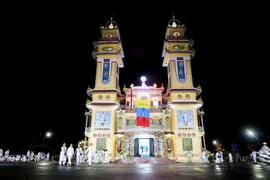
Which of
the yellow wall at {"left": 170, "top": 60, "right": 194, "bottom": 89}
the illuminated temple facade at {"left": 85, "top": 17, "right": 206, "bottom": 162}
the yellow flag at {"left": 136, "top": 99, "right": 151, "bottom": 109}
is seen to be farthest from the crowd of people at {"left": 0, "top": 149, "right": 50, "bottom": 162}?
the yellow wall at {"left": 170, "top": 60, "right": 194, "bottom": 89}

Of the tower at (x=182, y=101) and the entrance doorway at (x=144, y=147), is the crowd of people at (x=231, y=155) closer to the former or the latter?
the tower at (x=182, y=101)

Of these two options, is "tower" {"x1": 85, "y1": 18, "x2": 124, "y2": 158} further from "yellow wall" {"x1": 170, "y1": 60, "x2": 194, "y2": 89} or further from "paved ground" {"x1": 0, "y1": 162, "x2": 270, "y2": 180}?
"paved ground" {"x1": 0, "y1": 162, "x2": 270, "y2": 180}

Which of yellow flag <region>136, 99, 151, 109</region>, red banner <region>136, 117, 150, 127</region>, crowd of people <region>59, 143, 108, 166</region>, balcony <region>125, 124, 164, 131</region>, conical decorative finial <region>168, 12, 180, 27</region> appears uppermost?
conical decorative finial <region>168, 12, 180, 27</region>

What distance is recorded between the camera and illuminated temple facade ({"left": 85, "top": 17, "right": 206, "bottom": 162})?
30.5m

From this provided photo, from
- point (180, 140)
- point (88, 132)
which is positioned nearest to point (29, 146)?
point (88, 132)

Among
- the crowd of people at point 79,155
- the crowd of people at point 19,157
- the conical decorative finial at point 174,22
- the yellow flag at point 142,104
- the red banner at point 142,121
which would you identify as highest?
the conical decorative finial at point 174,22

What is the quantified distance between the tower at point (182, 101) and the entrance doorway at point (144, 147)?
11.1ft

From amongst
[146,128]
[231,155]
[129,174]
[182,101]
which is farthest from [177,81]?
[129,174]

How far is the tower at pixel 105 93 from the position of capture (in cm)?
3122

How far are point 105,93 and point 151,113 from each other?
875 cm

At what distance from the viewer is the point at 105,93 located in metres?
33.9

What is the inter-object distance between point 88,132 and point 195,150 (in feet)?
57.6

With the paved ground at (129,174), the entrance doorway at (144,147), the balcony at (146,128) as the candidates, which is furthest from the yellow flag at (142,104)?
the paved ground at (129,174)

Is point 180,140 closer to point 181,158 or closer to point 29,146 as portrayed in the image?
point 181,158
